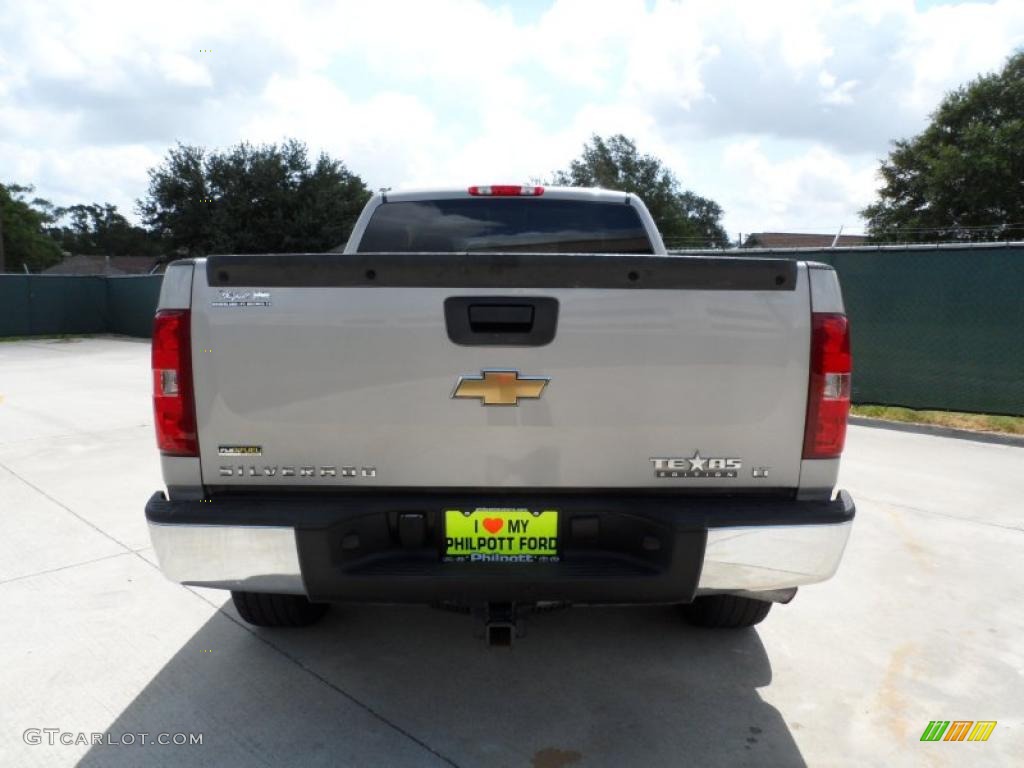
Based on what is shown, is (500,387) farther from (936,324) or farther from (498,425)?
(936,324)

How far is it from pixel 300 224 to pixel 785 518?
3579 cm

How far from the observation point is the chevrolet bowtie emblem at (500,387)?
2.18 meters

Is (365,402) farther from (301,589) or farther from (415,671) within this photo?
(415,671)

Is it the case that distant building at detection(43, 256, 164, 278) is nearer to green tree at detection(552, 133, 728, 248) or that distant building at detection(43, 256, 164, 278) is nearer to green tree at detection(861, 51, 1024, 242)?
green tree at detection(552, 133, 728, 248)

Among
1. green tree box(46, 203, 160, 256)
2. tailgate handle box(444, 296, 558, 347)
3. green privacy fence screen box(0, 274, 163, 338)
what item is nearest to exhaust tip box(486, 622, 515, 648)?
tailgate handle box(444, 296, 558, 347)

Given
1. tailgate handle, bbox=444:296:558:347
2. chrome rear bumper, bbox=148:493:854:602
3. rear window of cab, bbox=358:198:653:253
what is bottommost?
chrome rear bumper, bbox=148:493:854:602

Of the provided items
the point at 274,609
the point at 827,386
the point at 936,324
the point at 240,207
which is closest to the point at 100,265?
the point at 240,207

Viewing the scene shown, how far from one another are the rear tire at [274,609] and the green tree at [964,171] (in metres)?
32.2

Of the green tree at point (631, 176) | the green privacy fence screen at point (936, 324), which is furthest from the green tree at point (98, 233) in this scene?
the green privacy fence screen at point (936, 324)

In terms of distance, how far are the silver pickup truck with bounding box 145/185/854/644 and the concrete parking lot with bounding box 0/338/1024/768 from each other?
59 centimetres

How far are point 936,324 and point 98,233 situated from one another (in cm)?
11778

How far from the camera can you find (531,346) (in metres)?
2.18

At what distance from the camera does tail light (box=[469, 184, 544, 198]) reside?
4012 mm

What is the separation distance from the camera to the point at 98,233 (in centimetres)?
10475
